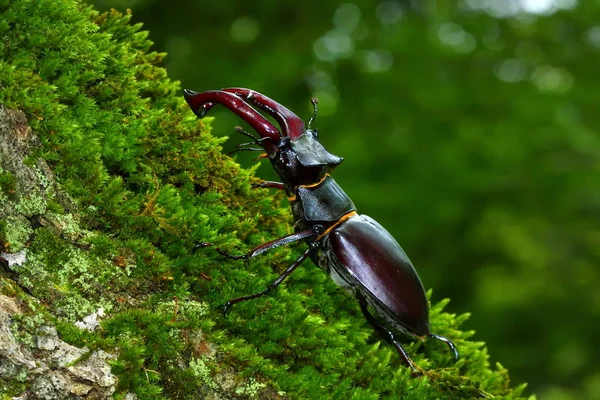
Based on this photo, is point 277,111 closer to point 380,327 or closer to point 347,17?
point 380,327

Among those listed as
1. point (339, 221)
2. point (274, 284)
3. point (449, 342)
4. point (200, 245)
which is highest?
point (339, 221)

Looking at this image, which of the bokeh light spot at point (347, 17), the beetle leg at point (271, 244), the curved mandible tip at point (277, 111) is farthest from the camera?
the bokeh light spot at point (347, 17)

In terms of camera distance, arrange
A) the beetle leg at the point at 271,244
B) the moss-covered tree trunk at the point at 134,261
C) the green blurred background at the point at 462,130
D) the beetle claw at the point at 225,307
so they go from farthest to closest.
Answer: the green blurred background at the point at 462,130, the beetle leg at the point at 271,244, the beetle claw at the point at 225,307, the moss-covered tree trunk at the point at 134,261

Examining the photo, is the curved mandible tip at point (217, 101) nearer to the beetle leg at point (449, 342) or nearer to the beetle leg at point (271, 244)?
the beetle leg at point (271, 244)

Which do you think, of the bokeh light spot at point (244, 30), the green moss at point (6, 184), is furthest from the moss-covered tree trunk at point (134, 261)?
the bokeh light spot at point (244, 30)

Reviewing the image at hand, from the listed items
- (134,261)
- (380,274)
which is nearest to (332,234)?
(380,274)

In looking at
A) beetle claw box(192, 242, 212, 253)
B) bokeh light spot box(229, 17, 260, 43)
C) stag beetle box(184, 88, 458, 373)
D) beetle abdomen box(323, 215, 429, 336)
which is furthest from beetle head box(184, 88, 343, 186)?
bokeh light spot box(229, 17, 260, 43)

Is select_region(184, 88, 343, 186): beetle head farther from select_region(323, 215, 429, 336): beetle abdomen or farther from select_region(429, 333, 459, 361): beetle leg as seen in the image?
select_region(429, 333, 459, 361): beetle leg

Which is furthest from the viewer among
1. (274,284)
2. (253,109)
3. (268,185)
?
(268,185)

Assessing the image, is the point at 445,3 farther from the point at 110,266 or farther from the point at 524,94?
the point at 110,266
